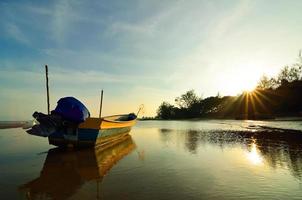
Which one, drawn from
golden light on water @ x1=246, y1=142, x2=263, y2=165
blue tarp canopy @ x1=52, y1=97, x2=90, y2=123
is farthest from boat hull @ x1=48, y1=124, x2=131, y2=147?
golden light on water @ x1=246, y1=142, x2=263, y2=165

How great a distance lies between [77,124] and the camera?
17219 millimetres

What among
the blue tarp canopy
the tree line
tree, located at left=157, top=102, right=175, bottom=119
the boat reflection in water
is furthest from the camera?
tree, located at left=157, top=102, right=175, bottom=119

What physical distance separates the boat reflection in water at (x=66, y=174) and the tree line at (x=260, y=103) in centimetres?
5266

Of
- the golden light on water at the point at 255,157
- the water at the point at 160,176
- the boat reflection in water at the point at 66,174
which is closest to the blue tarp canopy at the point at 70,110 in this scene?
the boat reflection in water at the point at 66,174

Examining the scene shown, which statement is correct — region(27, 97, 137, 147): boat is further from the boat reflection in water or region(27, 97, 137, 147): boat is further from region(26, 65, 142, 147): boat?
the boat reflection in water

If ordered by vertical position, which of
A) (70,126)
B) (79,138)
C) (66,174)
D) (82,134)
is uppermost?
(70,126)

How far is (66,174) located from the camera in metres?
10.8

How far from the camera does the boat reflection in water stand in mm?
8195

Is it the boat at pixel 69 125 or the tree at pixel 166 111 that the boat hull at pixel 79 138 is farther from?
the tree at pixel 166 111

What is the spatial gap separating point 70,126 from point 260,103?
215ft

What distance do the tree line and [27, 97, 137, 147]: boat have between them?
163 ft

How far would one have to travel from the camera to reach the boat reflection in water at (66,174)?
8.20m

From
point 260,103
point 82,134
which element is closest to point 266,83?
point 260,103

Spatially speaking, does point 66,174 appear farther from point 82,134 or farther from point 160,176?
point 82,134
